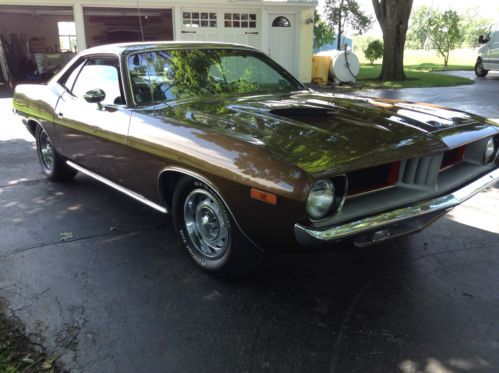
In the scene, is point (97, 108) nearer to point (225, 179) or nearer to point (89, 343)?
point (225, 179)

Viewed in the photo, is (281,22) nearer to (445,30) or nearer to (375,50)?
(375,50)

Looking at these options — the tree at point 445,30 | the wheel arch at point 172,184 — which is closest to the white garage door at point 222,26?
the wheel arch at point 172,184

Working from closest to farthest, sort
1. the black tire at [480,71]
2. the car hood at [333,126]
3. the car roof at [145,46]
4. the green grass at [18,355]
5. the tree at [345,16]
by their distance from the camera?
the green grass at [18,355] → the car hood at [333,126] → the car roof at [145,46] → the black tire at [480,71] → the tree at [345,16]

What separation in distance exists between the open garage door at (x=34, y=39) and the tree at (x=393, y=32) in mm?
10981

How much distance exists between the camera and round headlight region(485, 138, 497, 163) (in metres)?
3.54

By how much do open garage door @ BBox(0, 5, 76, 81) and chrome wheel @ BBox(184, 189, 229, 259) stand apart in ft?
49.6

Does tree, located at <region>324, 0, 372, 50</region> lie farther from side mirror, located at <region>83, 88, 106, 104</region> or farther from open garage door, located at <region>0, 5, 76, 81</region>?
side mirror, located at <region>83, 88, 106, 104</region>

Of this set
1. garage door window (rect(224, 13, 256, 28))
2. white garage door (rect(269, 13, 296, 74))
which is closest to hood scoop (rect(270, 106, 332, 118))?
white garage door (rect(269, 13, 296, 74))

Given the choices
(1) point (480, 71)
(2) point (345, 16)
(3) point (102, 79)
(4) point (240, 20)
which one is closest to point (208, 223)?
(3) point (102, 79)

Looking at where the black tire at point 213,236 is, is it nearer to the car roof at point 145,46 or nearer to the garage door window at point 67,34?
the car roof at point 145,46

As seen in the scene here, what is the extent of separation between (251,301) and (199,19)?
44.4ft

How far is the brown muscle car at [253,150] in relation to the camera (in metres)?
2.55

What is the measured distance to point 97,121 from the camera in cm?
393

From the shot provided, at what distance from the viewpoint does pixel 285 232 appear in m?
2.54
